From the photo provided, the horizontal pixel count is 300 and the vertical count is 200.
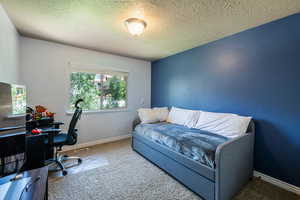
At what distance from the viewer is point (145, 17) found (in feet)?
6.17

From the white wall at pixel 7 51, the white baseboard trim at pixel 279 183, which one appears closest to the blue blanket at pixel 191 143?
the white baseboard trim at pixel 279 183

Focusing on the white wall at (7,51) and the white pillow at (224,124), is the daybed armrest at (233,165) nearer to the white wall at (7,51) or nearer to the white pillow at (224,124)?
the white pillow at (224,124)

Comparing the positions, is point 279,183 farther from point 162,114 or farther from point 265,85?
point 162,114

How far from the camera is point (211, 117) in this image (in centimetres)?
253

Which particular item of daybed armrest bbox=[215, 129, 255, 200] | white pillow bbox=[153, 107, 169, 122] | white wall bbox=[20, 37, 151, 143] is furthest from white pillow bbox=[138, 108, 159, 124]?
daybed armrest bbox=[215, 129, 255, 200]

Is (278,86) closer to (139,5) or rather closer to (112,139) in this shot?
(139,5)

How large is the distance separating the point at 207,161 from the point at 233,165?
0.36 meters

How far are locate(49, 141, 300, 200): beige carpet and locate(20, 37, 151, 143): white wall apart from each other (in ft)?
4.31

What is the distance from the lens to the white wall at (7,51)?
5.63 feet

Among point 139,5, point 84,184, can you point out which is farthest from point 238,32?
point 84,184

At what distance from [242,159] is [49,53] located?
12.9 feet

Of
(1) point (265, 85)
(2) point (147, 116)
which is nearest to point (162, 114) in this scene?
(2) point (147, 116)

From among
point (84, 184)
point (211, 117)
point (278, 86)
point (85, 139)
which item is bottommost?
point (84, 184)

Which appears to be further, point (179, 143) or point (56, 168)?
point (56, 168)
